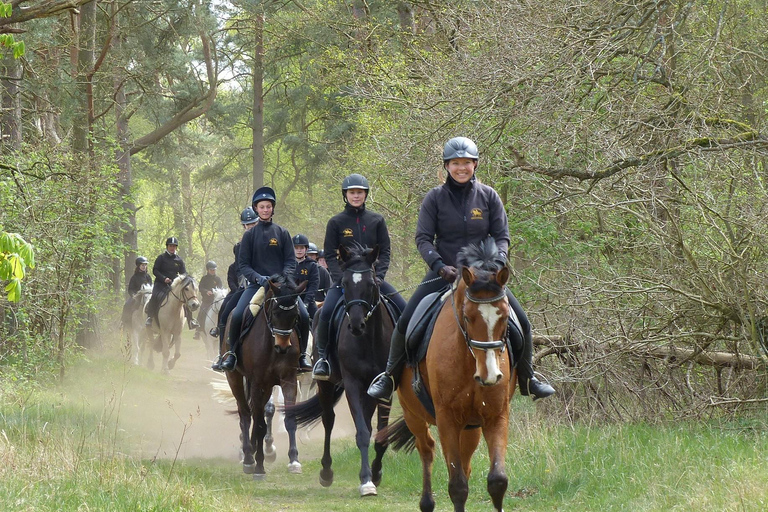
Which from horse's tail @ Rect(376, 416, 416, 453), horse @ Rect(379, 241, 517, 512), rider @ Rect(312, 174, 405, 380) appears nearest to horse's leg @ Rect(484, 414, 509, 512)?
horse @ Rect(379, 241, 517, 512)

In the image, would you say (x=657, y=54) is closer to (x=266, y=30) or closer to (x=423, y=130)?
(x=423, y=130)

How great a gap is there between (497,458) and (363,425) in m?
3.48

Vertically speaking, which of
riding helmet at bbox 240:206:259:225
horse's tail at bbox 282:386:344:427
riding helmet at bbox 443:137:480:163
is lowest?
horse's tail at bbox 282:386:344:427

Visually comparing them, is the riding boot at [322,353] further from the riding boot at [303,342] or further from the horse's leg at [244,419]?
the horse's leg at [244,419]

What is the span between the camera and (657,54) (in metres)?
11.7

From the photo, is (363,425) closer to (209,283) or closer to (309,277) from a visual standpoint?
(309,277)

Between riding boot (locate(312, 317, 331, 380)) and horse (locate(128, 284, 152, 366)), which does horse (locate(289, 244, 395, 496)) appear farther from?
horse (locate(128, 284, 152, 366))

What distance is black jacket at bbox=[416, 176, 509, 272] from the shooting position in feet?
24.5

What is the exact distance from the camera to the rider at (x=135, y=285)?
964 inches

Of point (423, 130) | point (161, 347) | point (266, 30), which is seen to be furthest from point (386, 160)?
point (266, 30)

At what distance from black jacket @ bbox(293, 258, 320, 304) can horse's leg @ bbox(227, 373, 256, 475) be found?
1466 mm

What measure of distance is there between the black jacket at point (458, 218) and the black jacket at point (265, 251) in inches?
171

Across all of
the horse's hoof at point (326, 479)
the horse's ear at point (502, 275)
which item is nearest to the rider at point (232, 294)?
the horse's hoof at point (326, 479)

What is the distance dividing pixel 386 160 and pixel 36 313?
6825 mm
